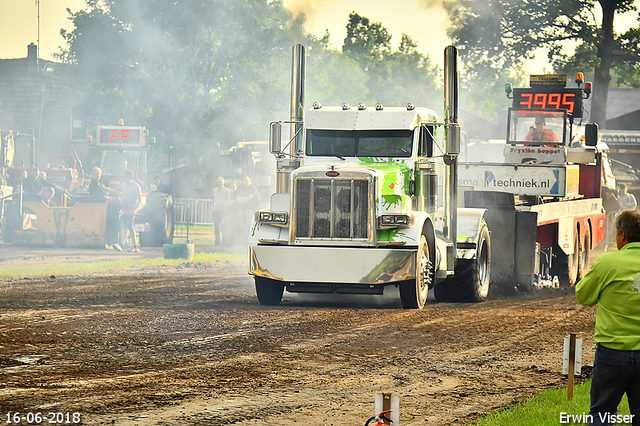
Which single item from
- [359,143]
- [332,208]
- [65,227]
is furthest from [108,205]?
[332,208]

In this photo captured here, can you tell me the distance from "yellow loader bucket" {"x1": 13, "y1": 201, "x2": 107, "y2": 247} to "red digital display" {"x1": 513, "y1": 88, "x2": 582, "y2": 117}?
10.6 m

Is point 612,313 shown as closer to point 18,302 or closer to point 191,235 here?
point 18,302

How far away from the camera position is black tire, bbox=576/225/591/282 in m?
18.1

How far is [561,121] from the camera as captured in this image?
19.5 meters

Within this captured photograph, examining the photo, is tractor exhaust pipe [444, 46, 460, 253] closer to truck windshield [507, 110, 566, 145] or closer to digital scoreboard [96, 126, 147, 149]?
truck windshield [507, 110, 566, 145]

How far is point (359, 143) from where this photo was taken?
510 inches

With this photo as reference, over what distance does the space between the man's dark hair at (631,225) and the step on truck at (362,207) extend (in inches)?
254

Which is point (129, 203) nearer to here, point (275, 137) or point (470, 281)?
point (275, 137)

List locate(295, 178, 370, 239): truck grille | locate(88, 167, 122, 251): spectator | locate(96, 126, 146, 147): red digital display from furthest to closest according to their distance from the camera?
1. locate(96, 126, 146, 147): red digital display
2. locate(88, 167, 122, 251): spectator
3. locate(295, 178, 370, 239): truck grille

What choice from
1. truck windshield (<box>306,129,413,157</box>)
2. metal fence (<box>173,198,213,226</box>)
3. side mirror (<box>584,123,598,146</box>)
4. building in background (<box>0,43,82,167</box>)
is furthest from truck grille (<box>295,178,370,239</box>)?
building in background (<box>0,43,82,167</box>)

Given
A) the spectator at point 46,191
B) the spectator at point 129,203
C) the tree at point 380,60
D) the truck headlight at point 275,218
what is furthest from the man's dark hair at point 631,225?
the tree at point 380,60

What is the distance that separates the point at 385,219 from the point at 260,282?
204 centimetres

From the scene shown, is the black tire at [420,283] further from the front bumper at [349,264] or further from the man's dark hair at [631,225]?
the man's dark hair at [631,225]

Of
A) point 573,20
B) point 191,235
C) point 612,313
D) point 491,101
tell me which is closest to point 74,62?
point 191,235
